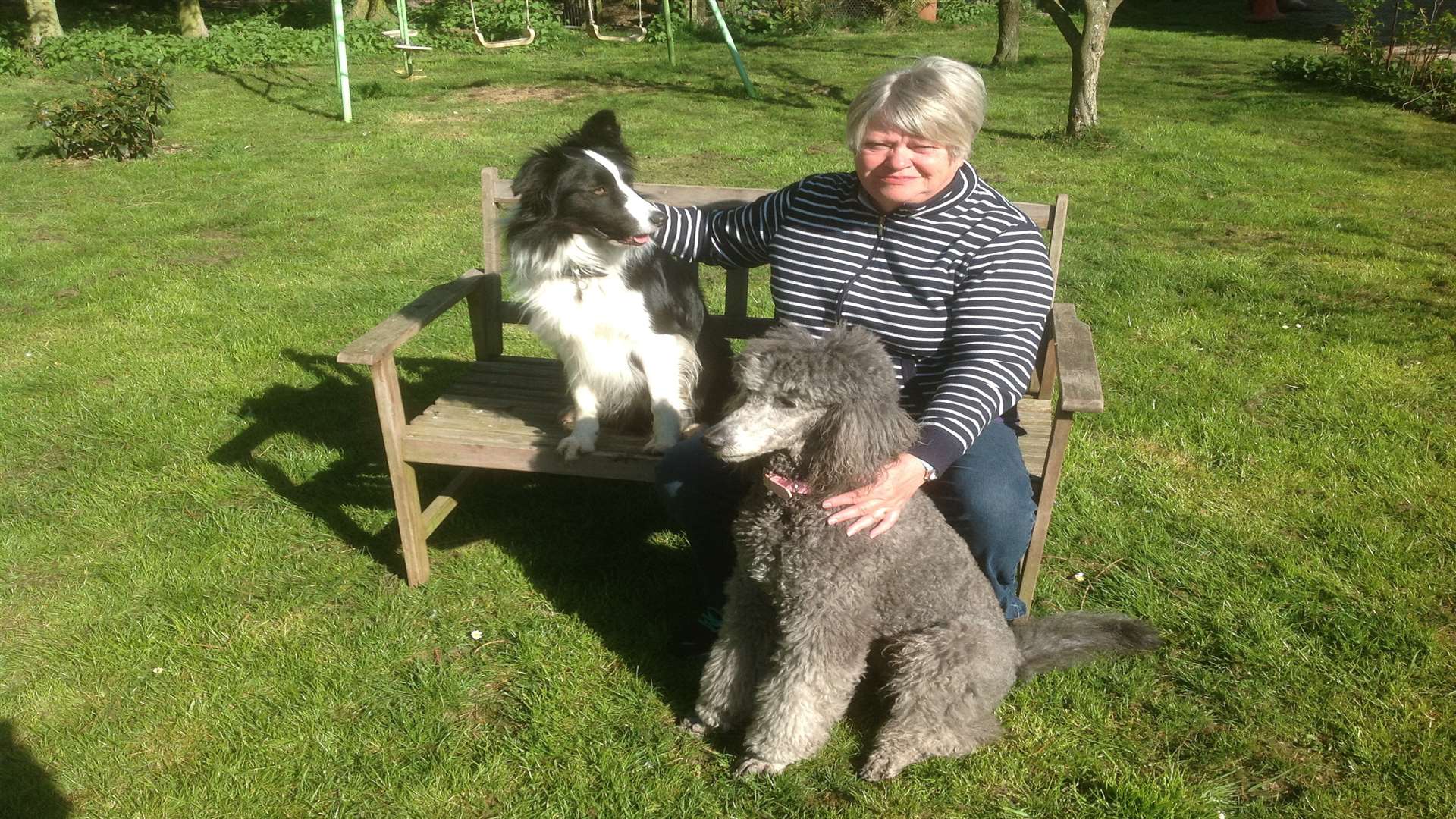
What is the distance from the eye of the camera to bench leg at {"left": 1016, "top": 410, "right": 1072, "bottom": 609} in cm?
275

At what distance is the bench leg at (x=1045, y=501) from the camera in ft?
9.03

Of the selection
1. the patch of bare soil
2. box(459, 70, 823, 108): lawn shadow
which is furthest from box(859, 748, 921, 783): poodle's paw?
the patch of bare soil

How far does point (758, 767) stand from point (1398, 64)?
1327 cm

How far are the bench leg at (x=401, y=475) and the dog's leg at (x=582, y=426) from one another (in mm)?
564

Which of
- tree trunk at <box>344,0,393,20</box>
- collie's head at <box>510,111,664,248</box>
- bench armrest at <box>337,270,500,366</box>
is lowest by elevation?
bench armrest at <box>337,270,500,366</box>

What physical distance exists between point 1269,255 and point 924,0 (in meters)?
13.9

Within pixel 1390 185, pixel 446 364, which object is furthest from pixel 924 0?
pixel 446 364

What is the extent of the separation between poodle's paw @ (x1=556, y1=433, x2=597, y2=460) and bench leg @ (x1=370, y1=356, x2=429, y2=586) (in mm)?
567

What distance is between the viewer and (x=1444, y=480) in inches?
157

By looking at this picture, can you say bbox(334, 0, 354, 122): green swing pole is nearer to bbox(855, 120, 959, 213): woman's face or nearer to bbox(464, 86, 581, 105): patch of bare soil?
bbox(464, 86, 581, 105): patch of bare soil

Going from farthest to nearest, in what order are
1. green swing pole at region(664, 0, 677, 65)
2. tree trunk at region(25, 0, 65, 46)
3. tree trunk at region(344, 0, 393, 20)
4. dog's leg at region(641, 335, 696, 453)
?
tree trunk at region(344, 0, 393, 20) → tree trunk at region(25, 0, 65, 46) → green swing pole at region(664, 0, 677, 65) → dog's leg at region(641, 335, 696, 453)

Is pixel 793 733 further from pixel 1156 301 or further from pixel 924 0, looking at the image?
pixel 924 0

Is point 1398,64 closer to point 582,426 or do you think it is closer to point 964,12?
point 964,12

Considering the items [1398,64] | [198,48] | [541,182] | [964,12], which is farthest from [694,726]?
[964,12]
